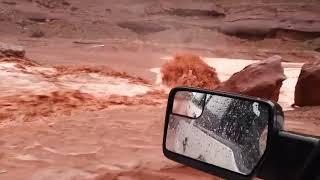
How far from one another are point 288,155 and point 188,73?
8.43 m

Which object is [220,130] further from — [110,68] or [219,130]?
[110,68]

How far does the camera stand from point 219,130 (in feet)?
3.58

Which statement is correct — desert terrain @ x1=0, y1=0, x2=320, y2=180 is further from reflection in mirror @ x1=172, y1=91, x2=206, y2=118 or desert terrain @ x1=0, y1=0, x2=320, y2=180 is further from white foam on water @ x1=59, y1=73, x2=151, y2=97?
reflection in mirror @ x1=172, y1=91, x2=206, y2=118

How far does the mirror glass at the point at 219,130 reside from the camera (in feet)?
3.22

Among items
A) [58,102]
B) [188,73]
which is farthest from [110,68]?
[58,102]

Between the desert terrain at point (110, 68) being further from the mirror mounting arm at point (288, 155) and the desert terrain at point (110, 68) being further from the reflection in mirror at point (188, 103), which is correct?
the mirror mounting arm at point (288, 155)

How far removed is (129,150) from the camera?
3.88m

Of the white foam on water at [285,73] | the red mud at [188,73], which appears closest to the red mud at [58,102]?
the red mud at [188,73]

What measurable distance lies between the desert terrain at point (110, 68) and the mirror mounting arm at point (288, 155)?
7.17 ft

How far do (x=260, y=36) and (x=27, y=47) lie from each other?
8139mm

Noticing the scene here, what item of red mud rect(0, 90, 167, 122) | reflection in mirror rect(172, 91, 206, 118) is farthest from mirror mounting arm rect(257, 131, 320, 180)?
red mud rect(0, 90, 167, 122)

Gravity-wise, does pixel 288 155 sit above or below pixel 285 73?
above

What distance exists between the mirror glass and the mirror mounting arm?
0.02 m

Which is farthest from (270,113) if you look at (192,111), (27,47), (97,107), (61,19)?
(61,19)
